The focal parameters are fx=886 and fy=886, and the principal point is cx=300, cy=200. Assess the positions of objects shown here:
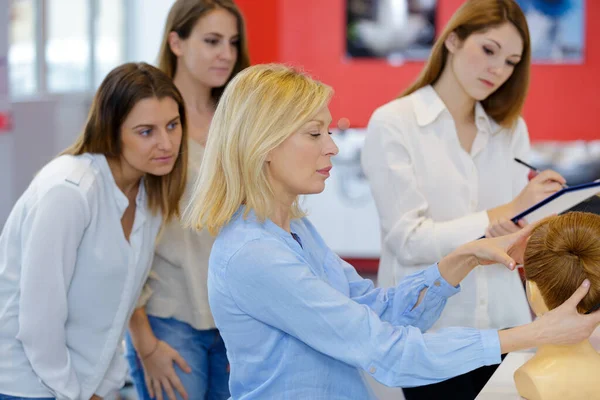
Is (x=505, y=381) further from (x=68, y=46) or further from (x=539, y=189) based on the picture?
(x=68, y=46)

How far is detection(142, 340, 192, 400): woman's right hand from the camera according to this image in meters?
2.50

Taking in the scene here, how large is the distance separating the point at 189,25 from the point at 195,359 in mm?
1002

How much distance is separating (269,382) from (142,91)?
95 cm

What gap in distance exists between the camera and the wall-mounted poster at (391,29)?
7426 millimetres

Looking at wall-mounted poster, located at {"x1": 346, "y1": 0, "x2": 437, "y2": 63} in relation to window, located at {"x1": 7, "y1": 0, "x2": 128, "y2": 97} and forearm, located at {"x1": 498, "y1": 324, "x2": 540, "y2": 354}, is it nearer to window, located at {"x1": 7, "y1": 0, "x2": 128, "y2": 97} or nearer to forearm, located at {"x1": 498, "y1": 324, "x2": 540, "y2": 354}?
window, located at {"x1": 7, "y1": 0, "x2": 128, "y2": 97}

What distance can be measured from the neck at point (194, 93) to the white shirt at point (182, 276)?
0.23 m

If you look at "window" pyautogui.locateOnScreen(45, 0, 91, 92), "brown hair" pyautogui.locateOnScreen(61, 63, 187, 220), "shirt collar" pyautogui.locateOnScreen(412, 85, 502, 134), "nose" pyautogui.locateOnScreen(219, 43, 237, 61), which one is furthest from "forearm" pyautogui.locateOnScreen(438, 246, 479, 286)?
"window" pyautogui.locateOnScreen(45, 0, 91, 92)

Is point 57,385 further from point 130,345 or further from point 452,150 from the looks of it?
point 452,150

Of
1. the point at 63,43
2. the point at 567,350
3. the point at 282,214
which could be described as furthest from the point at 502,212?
the point at 63,43

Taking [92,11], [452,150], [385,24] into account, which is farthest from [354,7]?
[452,150]

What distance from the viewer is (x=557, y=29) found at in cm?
723

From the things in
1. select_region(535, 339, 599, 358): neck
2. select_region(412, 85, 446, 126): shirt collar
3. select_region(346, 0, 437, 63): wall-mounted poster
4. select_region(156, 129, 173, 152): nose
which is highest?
select_region(346, 0, 437, 63): wall-mounted poster

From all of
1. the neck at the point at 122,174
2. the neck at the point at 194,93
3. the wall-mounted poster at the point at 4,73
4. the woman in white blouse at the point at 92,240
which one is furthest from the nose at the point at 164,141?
the wall-mounted poster at the point at 4,73

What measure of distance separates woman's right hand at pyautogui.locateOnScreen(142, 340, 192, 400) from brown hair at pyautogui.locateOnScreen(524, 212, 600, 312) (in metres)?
1.11
